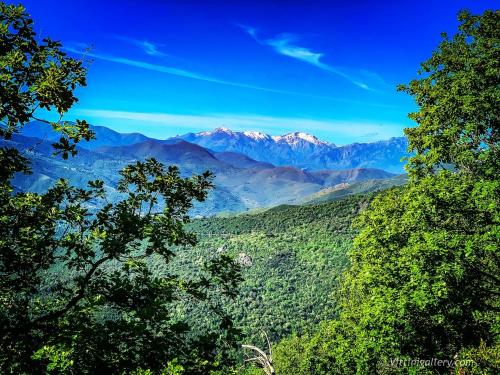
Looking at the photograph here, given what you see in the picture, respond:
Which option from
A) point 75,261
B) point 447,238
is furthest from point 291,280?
point 75,261

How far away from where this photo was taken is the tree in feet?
26.2

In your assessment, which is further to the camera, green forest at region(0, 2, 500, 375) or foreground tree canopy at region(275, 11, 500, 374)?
foreground tree canopy at region(275, 11, 500, 374)

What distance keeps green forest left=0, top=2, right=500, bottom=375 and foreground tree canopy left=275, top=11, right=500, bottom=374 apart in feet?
0.29

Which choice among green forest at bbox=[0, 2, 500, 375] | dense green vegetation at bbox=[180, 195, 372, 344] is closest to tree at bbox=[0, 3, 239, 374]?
green forest at bbox=[0, 2, 500, 375]

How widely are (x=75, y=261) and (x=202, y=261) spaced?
6.59 metres

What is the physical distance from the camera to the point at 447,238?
14.9 metres

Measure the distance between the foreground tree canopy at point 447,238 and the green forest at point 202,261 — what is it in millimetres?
88

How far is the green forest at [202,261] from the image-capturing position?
27.2 ft

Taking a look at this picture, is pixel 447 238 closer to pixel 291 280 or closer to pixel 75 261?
pixel 75 261

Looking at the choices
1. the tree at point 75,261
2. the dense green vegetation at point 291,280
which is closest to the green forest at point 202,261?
the tree at point 75,261

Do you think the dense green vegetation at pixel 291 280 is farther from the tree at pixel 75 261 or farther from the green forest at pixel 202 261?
the tree at pixel 75 261

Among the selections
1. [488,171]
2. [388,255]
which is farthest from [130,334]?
[388,255]

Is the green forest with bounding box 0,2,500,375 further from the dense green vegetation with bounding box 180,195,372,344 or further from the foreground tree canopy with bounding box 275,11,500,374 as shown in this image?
the dense green vegetation with bounding box 180,195,372,344

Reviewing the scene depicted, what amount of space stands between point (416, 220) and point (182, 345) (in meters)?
13.1
